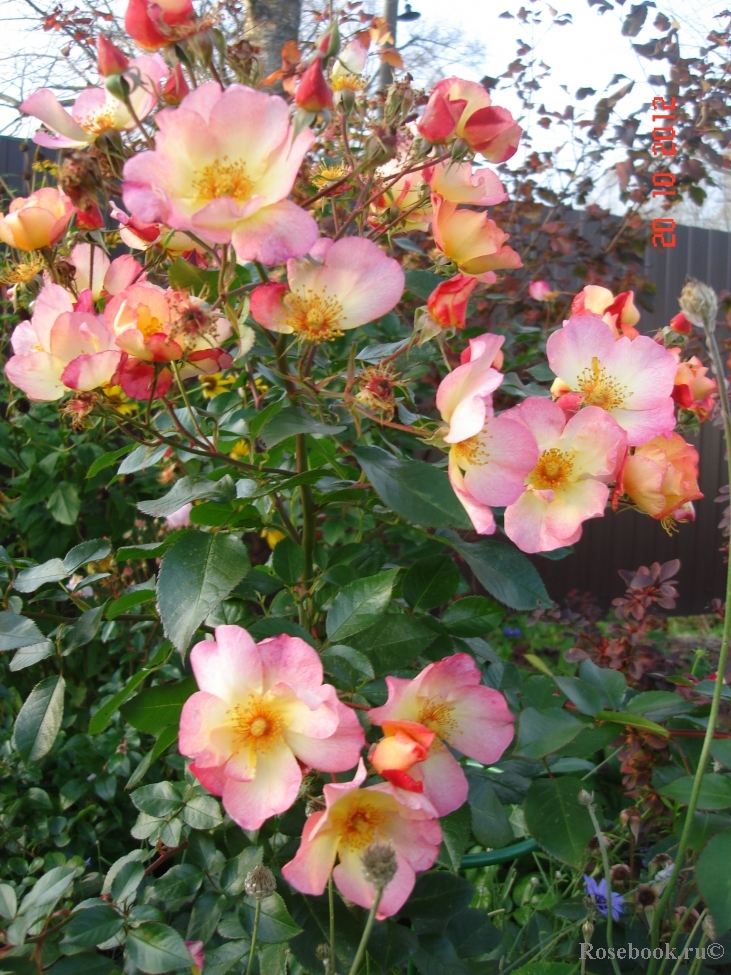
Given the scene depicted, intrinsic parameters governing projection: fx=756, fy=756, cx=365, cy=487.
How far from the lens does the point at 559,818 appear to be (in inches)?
24.4

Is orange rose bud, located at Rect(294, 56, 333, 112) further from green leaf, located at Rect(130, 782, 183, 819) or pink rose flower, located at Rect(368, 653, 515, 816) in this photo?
green leaf, located at Rect(130, 782, 183, 819)

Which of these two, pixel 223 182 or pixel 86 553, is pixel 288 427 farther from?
pixel 86 553

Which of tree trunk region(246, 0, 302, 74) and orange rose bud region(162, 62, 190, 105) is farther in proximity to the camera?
tree trunk region(246, 0, 302, 74)

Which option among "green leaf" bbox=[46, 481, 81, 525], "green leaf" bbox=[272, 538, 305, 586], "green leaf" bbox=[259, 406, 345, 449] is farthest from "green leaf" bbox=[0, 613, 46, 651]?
"green leaf" bbox=[46, 481, 81, 525]

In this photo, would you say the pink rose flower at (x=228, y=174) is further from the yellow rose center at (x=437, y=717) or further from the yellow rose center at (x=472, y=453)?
the yellow rose center at (x=437, y=717)

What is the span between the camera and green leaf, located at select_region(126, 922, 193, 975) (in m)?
0.65

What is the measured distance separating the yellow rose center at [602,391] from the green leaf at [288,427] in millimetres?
225

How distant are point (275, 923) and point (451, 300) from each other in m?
0.54

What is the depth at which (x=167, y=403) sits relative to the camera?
0.66 meters

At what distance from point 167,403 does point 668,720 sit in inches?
23.4

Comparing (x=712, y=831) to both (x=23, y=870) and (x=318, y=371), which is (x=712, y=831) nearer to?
(x=318, y=371)

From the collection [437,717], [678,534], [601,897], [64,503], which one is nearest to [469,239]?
[437,717]

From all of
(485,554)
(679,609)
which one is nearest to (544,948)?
(485,554)

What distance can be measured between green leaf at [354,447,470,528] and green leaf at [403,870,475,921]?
37cm
